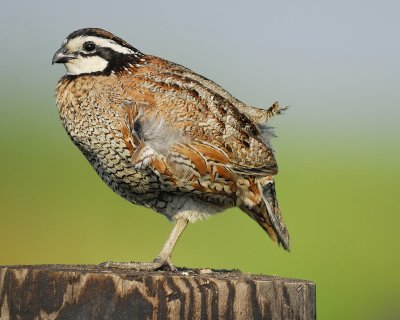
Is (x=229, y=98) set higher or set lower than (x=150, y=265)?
higher

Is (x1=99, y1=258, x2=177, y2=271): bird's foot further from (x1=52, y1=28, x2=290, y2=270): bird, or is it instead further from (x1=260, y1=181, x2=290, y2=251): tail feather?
(x1=260, y1=181, x2=290, y2=251): tail feather

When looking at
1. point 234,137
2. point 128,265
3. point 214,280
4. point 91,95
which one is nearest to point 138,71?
point 91,95

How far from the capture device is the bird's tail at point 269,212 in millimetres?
5031

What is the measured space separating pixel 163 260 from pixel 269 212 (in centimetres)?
82

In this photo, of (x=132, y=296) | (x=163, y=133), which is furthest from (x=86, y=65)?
(x=132, y=296)

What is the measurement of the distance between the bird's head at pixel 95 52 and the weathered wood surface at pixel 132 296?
1863mm

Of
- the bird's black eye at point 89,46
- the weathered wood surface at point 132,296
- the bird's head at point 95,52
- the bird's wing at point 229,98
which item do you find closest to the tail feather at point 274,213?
the bird's wing at point 229,98

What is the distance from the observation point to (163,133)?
4.48 metres

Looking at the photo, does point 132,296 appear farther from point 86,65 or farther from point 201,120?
point 86,65

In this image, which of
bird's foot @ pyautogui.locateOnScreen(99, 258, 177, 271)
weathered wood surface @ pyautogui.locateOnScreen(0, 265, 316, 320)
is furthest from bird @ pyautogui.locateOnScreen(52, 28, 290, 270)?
weathered wood surface @ pyautogui.locateOnScreen(0, 265, 316, 320)

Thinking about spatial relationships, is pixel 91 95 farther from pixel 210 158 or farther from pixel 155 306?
pixel 155 306

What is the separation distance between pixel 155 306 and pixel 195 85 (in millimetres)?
2007

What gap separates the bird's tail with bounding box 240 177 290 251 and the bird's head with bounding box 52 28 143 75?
1.09 metres

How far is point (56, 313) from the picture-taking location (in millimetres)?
A: 3115
